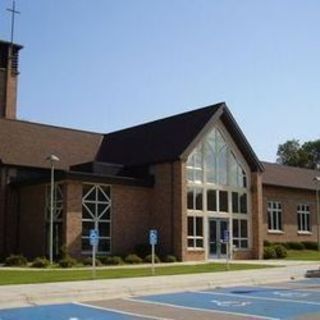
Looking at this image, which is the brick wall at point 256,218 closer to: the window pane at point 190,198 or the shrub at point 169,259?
the window pane at point 190,198

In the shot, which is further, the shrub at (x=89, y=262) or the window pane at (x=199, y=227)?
the window pane at (x=199, y=227)

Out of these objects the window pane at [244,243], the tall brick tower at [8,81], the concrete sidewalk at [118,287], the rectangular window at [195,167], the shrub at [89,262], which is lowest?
the concrete sidewalk at [118,287]

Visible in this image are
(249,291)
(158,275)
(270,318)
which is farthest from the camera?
(158,275)

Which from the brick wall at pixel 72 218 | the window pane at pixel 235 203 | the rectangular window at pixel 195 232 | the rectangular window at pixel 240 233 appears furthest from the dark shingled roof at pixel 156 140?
the rectangular window at pixel 240 233

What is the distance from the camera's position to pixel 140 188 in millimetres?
36156

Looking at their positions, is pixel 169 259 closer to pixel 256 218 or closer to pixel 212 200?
pixel 212 200

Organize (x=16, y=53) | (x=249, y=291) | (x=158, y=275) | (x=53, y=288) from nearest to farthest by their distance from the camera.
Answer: (x=53, y=288)
(x=249, y=291)
(x=158, y=275)
(x=16, y=53)

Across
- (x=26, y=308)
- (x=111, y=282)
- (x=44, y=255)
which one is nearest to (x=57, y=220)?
(x=44, y=255)

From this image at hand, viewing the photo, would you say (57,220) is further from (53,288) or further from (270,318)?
(270,318)

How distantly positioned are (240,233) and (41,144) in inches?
548

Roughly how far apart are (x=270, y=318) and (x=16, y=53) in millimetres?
43970

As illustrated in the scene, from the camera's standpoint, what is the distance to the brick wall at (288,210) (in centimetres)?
4684

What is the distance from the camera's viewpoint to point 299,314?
1359cm

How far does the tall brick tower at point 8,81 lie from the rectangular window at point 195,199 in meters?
20.8
